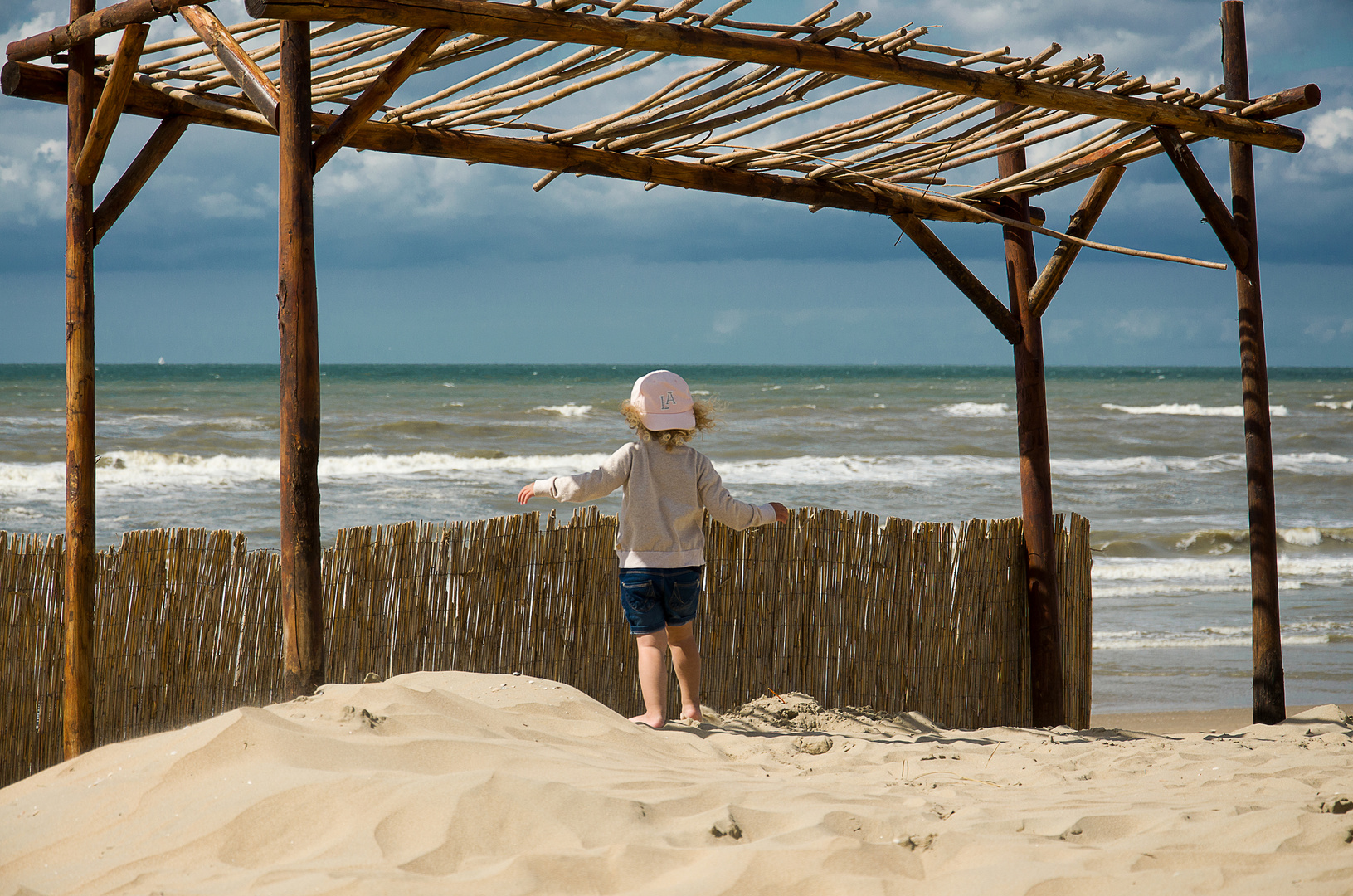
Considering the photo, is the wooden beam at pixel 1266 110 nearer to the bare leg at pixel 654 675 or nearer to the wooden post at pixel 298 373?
the bare leg at pixel 654 675

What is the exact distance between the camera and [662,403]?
3.70 m

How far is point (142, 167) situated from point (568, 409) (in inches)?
793

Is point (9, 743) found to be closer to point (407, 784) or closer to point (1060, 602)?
point (407, 784)

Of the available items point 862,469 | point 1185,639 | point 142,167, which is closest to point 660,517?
point 142,167

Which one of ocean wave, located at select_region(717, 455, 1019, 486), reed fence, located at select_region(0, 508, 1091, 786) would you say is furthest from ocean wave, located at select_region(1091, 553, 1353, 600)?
ocean wave, located at select_region(717, 455, 1019, 486)

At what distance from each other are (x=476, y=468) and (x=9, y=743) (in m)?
11.7

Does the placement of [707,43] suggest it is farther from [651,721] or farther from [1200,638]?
[1200,638]

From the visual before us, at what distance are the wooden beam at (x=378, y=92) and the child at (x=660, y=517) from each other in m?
1.26

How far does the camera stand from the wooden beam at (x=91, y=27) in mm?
2889

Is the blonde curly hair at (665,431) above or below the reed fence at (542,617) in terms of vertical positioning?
above

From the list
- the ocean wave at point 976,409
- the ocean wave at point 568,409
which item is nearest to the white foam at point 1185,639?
the ocean wave at point 568,409

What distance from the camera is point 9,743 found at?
137 inches

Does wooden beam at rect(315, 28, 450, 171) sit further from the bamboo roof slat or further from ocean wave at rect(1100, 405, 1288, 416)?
ocean wave at rect(1100, 405, 1288, 416)

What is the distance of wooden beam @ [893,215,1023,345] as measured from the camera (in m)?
4.59
